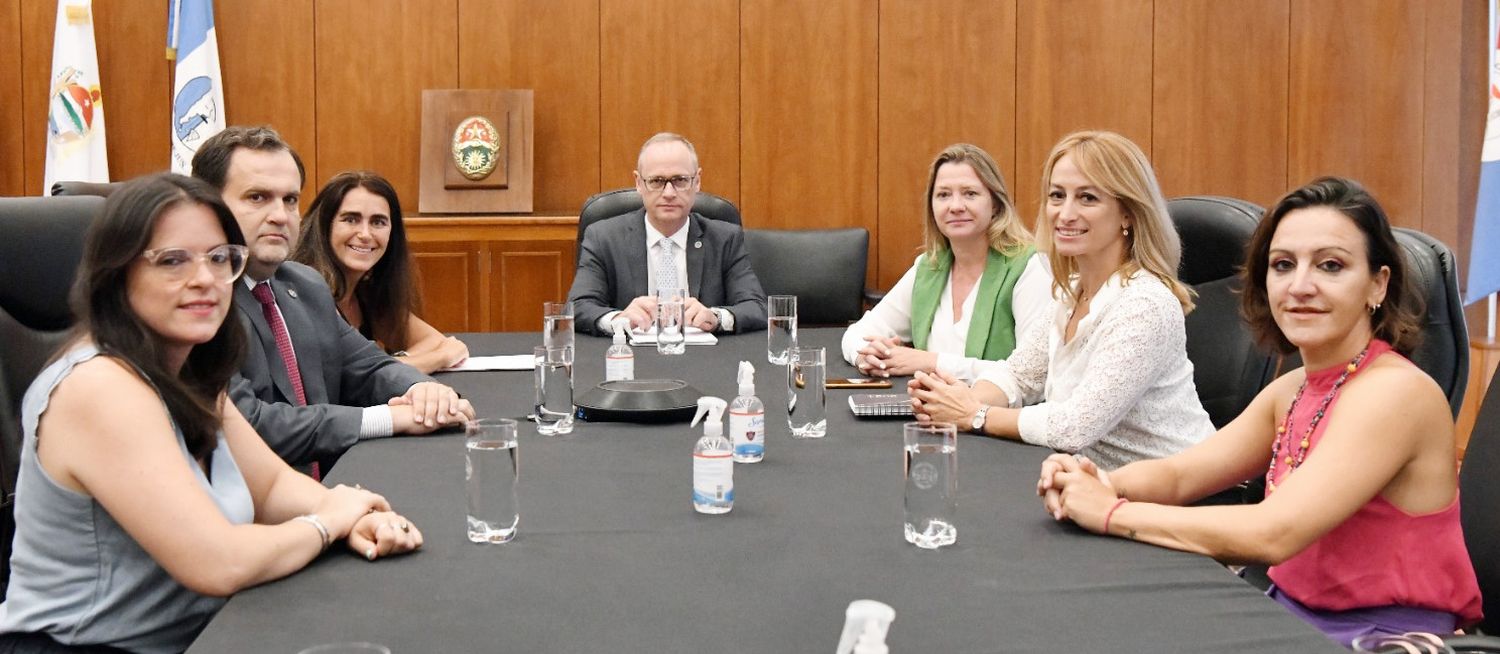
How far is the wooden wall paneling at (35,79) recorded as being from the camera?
6.25 m

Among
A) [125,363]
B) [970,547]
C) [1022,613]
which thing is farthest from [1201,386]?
[125,363]

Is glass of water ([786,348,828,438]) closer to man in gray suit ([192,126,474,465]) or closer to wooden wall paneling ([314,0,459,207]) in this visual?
man in gray suit ([192,126,474,465])

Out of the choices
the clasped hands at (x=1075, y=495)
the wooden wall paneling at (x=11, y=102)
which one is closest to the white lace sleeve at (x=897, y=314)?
the clasped hands at (x=1075, y=495)

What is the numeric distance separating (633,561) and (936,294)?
2.24 m


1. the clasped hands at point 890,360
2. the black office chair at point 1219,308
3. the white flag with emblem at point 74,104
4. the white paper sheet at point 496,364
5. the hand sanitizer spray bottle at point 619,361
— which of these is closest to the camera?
the black office chair at point 1219,308

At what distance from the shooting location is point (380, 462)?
2.15 metres

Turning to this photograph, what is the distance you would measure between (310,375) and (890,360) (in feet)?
4.45

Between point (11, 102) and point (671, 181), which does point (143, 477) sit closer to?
point (671, 181)

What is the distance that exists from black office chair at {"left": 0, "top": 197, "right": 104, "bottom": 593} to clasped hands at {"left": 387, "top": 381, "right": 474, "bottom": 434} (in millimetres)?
689

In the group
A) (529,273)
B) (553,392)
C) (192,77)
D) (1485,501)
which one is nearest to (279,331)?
(553,392)

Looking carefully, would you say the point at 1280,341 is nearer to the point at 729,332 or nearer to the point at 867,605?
the point at 867,605

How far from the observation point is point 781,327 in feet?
10.8

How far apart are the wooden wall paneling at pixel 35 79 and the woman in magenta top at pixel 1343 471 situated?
6078mm

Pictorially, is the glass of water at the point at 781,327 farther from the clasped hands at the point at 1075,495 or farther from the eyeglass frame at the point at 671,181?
the clasped hands at the point at 1075,495
